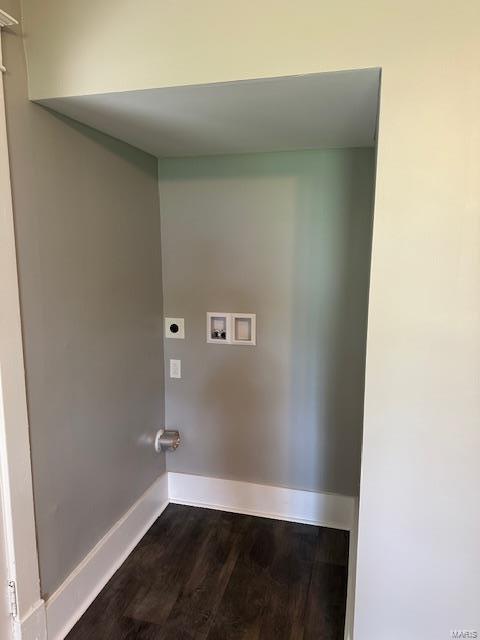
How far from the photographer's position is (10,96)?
4.75 feet

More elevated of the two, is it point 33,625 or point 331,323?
point 331,323

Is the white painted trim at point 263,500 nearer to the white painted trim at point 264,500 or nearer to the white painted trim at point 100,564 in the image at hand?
the white painted trim at point 264,500

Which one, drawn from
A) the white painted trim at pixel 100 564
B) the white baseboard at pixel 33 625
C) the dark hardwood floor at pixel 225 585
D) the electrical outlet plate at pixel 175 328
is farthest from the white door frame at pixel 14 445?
the electrical outlet plate at pixel 175 328

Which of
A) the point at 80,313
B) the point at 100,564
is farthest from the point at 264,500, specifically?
the point at 80,313

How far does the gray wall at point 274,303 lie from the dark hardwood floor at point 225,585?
31 cm

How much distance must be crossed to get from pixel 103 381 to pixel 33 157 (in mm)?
992

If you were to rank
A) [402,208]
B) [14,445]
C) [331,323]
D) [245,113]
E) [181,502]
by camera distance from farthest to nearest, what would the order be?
[181,502]
[331,323]
[245,113]
[14,445]
[402,208]

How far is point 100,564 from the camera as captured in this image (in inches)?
80.6

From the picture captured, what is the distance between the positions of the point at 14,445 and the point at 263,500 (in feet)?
5.08

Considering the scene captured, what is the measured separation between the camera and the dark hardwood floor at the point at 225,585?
1838 mm

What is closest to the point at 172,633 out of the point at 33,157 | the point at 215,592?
the point at 215,592

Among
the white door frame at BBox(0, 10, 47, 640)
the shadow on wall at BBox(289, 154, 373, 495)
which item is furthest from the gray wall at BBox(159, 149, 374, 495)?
the white door frame at BBox(0, 10, 47, 640)

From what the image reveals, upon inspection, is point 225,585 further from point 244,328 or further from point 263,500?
point 244,328

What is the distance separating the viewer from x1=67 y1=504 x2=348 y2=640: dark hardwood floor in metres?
1.84
